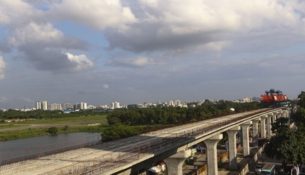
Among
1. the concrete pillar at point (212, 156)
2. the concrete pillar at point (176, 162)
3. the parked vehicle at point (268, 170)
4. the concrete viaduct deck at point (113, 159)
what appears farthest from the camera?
Answer: the concrete pillar at point (212, 156)

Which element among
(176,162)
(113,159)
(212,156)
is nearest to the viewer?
(113,159)

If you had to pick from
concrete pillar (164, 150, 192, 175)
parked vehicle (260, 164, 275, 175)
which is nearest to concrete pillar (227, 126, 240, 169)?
parked vehicle (260, 164, 275, 175)

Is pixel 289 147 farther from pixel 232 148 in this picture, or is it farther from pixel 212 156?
pixel 232 148

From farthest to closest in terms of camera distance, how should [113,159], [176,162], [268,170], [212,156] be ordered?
[212,156] → [268,170] → [176,162] → [113,159]

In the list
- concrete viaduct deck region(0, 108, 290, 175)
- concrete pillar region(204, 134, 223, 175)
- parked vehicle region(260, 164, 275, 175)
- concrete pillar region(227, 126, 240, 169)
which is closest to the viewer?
concrete viaduct deck region(0, 108, 290, 175)

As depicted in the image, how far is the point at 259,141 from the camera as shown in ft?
316

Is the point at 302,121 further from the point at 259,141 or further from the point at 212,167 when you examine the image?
the point at 212,167

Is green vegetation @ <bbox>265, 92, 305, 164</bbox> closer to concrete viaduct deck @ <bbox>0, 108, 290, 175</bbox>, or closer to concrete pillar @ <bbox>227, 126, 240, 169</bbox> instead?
concrete viaduct deck @ <bbox>0, 108, 290, 175</bbox>

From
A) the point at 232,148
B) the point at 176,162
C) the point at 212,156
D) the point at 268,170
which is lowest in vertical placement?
the point at 268,170

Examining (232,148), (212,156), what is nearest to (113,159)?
(212,156)

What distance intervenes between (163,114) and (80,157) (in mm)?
129875

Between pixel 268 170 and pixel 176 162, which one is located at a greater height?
pixel 176 162

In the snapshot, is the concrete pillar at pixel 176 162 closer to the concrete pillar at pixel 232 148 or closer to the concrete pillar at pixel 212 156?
the concrete pillar at pixel 212 156

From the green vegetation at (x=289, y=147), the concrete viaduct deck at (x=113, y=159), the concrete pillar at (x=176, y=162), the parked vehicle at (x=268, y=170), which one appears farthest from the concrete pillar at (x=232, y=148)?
the concrete pillar at (x=176, y=162)
